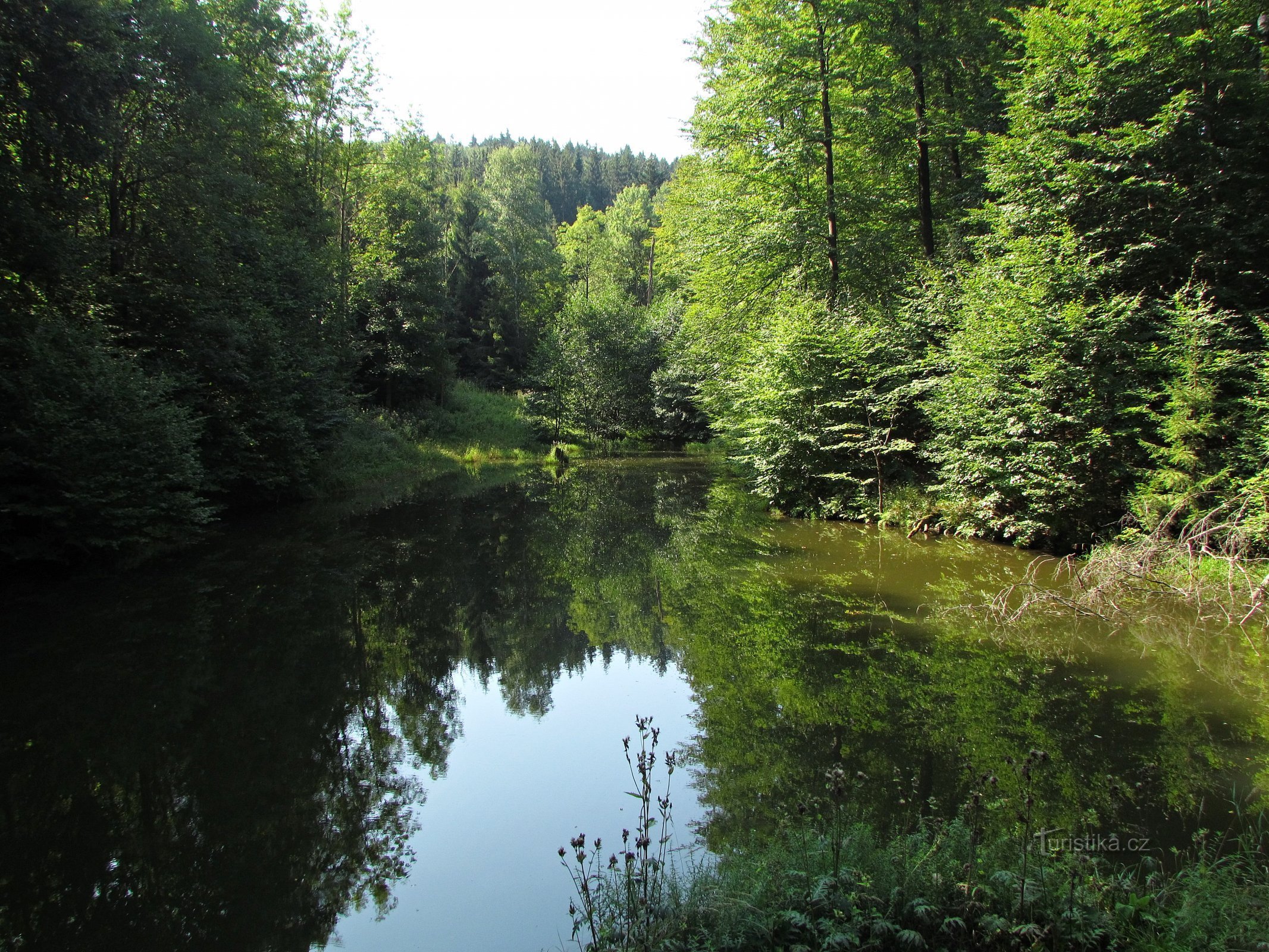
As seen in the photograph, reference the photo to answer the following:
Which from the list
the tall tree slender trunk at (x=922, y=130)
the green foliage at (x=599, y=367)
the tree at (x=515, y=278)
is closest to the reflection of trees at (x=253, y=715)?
the tall tree slender trunk at (x=922, y=130)

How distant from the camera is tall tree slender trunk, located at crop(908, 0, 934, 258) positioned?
15391mm

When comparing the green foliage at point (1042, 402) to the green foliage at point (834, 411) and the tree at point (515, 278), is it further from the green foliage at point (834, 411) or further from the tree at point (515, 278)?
the tree at point (515, 278)

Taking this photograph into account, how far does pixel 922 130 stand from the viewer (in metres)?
15.5

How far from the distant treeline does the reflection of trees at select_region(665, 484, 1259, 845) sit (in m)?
7.83

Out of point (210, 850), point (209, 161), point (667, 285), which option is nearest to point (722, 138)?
point (209, 161)

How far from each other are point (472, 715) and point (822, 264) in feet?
46.3

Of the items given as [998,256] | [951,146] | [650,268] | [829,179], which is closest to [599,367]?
[829,179]

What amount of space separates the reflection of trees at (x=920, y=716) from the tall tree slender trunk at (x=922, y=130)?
9.76 metres

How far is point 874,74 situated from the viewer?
1614 cm

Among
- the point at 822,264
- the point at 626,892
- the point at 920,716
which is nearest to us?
the point at 626,892

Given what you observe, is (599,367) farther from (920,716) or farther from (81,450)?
(920,716)

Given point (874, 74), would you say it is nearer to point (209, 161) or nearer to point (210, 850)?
point (209, 161)

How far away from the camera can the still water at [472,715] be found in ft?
12.5

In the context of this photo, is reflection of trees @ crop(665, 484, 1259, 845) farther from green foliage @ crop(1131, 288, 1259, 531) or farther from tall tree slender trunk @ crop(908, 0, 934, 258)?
tall tree slender trunk @ crop(908, 0, 934, 258)
